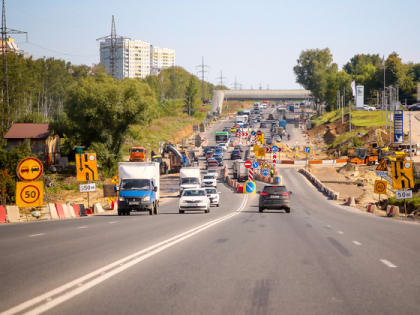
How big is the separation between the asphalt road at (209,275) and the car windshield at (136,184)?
Result: 50.7 ft

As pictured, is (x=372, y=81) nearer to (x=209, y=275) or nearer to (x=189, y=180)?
(x=189, y=180)

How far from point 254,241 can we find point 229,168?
77792 millimetres

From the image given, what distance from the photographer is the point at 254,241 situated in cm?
1555

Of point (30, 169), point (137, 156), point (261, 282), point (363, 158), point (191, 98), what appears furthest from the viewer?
point (191, 98)

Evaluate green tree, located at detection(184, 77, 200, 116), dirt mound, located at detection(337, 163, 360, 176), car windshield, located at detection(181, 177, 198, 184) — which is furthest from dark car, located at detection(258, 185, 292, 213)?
green tree, located at detection(184, 77, 200, 116)

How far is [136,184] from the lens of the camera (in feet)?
107

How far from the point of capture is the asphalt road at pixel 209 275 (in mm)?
7316

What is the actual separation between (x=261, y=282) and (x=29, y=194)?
18.4m

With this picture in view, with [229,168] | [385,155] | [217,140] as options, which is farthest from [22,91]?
[385,155]

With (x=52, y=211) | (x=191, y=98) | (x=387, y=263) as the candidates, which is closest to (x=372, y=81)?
(x=191, y=98)

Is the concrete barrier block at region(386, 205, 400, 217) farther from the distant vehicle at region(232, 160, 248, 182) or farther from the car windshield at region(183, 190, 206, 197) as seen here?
the distant vehicle at region(232, 160, 248, 182)

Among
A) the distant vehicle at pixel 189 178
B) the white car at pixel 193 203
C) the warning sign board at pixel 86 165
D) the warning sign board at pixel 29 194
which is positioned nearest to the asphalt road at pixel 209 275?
the warning sign board at pixel 29 194

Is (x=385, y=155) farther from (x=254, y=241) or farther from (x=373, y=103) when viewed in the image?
(x=373, y=103)

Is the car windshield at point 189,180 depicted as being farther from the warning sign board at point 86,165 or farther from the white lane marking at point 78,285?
the white lane marking at point 78,285
